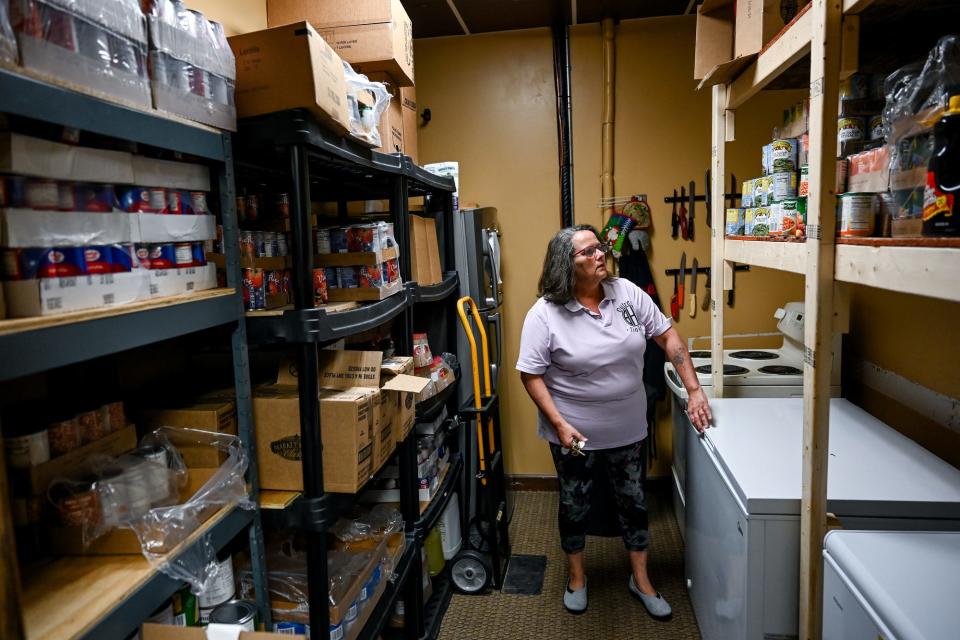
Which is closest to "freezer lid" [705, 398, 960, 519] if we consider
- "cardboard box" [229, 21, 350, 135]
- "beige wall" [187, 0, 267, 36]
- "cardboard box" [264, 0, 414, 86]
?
"cardboard box" [229, 21, 350, 135]

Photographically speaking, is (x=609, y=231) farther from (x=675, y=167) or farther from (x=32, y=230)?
(x=32, y=230)

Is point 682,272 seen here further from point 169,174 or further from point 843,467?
point 169,174

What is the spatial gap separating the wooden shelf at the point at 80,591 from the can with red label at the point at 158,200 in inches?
25.6

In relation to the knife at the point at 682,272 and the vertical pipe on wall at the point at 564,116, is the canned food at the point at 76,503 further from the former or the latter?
the knife at the point at 682,272

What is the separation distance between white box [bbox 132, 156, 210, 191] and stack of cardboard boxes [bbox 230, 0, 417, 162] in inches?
8.0

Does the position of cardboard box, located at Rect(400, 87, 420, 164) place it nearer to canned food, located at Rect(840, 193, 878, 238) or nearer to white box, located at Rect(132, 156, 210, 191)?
white box, located at Rect(132, 156, 210, 191)

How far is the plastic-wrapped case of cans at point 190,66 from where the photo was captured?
114 cm

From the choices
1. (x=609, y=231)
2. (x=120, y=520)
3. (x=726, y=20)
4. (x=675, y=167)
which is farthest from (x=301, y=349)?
(x=675, y=167)

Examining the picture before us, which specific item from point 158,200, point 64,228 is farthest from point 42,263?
point 158,200

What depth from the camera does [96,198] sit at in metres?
1.04

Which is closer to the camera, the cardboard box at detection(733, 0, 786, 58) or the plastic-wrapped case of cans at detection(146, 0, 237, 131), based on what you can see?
the plastic-wrapped case of cans at detection(146, 0, 237, 131)

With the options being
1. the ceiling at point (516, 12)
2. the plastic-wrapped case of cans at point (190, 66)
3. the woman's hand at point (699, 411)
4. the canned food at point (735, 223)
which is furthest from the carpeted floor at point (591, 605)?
the ceiling at point (516, 12)

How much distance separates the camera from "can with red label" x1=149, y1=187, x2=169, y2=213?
1.16 m

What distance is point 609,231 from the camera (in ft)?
11.7
